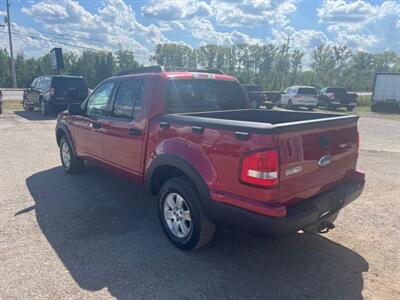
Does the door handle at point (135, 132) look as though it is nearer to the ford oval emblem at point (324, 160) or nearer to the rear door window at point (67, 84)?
the ford oval emblem at point (324, 160)

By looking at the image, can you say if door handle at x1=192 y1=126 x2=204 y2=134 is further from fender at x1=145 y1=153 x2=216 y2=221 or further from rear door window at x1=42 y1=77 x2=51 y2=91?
rear door window at x1=42 y1=77 x2=51 y2=91

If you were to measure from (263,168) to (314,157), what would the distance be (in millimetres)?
635

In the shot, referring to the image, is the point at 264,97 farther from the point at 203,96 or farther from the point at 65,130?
the point at 203,96

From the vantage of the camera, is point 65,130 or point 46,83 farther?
point 46,83

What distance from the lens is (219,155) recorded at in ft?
9.50

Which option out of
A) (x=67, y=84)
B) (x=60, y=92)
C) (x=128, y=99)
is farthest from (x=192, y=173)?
(x=67, y=84)

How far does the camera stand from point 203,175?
3066 mm

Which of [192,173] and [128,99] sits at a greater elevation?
[128,99]

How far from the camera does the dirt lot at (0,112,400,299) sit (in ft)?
9.36

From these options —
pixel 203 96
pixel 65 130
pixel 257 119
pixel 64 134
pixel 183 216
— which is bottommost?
pixel 183 216

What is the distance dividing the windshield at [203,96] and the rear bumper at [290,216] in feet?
4.99

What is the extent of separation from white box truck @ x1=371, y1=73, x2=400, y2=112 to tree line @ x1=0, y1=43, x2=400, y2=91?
33.9 meters

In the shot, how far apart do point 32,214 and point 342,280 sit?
3.86 metres

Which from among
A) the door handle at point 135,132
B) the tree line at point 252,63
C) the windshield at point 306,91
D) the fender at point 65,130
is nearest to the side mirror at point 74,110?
the fender at point 65,130
